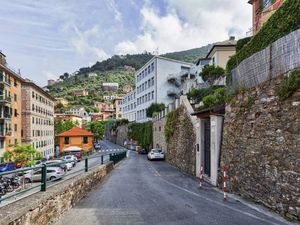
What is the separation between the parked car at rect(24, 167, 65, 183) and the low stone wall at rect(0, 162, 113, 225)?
0.27 m

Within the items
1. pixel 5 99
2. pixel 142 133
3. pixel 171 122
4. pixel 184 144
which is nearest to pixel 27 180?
pixel 184 144

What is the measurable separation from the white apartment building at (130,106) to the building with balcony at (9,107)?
3626 centimetres

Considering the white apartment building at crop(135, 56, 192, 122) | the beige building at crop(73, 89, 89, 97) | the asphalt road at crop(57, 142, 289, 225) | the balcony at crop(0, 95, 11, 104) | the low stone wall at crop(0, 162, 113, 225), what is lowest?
the asphalt road at crop(57, 142, 289, 225)

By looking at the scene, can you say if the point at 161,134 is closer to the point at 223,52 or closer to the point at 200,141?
the point at 223,52

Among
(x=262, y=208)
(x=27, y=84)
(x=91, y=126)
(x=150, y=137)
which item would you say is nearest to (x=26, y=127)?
(x=27, y=84)

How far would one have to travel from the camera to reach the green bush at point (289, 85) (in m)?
6.54

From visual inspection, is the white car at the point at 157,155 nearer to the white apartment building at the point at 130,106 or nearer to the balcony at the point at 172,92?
the balcony at the point at 172,92

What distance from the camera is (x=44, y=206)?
5852mm

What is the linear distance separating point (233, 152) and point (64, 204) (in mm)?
6402

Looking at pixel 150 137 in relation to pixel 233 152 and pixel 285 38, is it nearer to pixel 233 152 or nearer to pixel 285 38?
pixel 233 152

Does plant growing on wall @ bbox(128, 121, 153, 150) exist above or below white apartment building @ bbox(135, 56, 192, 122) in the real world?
below

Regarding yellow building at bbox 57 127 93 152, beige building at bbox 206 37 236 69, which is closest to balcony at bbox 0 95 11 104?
yellow building at bbox 57 127 93 152

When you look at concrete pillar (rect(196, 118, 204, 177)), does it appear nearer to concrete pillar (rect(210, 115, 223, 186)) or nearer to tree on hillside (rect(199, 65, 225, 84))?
concrete pillar (rect(210, 115, 223, 186))

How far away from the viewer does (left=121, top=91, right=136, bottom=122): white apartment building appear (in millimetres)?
79562
